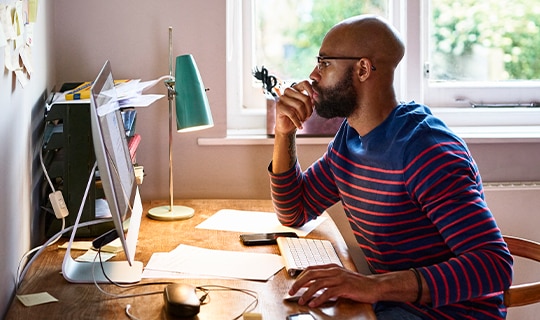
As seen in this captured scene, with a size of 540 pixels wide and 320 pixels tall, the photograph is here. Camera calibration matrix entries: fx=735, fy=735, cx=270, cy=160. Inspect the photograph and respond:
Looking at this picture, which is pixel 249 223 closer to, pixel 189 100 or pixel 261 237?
pixel 261 237

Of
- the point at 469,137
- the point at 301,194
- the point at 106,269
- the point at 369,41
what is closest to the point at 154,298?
the point at 106,269

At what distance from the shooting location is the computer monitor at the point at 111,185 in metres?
1.32

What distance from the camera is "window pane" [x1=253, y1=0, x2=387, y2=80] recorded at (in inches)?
107

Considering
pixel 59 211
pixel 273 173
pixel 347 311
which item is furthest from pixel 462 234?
pixel 59 211

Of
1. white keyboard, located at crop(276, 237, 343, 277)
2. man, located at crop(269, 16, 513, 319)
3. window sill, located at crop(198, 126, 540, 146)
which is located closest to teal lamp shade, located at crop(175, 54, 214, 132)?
man, located at crop(269, 16, 513, 319)

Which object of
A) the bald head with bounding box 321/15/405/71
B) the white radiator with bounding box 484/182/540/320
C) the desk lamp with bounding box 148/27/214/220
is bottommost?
the white radiator with bounding box 484/182/540/320

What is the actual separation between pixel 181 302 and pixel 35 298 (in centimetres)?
33

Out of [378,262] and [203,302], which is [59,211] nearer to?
[203,302]

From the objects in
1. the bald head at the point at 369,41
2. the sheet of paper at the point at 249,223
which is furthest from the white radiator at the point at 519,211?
the bald head at the point at 369,41

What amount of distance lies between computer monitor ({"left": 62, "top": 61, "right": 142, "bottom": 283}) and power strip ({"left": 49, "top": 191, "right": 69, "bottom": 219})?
0.52 ft

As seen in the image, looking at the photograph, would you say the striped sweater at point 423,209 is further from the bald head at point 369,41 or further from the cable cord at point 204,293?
the cable cord at point 204,293

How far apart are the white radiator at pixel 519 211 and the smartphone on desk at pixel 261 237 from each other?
0.94 m

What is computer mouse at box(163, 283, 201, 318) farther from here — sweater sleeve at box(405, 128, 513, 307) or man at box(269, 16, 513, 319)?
sweater sleeve at box(405, 128, 513, 307)

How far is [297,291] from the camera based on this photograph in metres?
1.47
